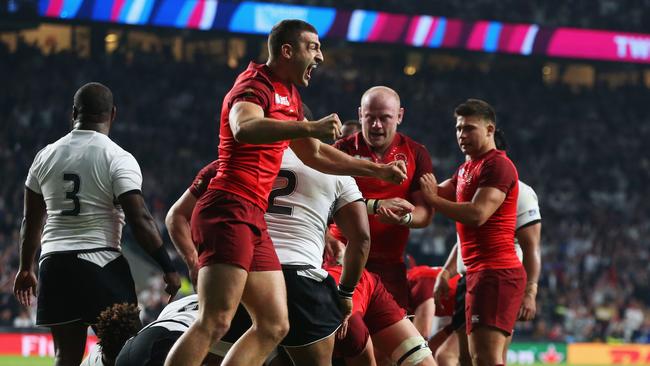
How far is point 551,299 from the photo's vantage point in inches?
904

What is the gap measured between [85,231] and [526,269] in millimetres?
A: 3328

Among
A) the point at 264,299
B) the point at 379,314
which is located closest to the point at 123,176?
the point at 264,299

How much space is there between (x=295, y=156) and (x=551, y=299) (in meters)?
18.1

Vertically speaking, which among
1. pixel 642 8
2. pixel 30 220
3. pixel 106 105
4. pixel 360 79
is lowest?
pixel 30 220

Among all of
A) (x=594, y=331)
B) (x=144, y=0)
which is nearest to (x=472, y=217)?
A: (x=594, y=331)

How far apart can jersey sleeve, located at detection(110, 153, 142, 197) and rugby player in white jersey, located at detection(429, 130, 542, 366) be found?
9.37ft

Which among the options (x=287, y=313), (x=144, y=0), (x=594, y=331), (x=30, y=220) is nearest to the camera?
(x=287, y=313)

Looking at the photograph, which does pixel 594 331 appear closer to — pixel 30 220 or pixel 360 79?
pixel 360 79

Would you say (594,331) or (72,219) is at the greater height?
(72,219)

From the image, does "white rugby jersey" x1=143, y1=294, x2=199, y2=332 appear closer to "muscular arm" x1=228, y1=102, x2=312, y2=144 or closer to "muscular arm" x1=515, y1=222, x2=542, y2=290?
"muscular arm" x1=228, y1=102, x2=312, y2=144

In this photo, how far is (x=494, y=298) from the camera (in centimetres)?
696

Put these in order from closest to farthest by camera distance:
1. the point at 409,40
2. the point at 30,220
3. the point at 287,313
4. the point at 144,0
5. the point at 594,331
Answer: the point at 287,313
the point at 30,220
the point at 594,331
the point at 144,0
the point at 409,40

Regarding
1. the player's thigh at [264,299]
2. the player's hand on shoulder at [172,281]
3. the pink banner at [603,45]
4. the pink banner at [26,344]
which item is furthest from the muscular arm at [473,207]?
the pink banner at [603,45]

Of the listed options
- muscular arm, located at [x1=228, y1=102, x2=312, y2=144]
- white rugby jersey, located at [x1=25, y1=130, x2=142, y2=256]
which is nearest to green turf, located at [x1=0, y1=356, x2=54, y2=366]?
white rugby jersey, located at [x1=25, y1=130, x2=142, y2=256]
